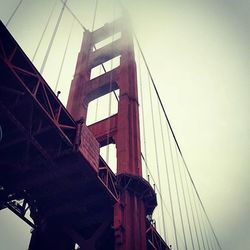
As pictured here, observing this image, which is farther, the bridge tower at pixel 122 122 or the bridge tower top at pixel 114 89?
the bridge tower top at pixel 114 89

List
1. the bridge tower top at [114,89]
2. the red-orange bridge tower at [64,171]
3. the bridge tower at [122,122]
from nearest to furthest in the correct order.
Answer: the red-orange bridge tower at [64,171]
the bridge tower at [122,122]
the bridge tower top at [114,89]

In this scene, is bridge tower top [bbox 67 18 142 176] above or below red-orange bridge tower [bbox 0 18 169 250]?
above

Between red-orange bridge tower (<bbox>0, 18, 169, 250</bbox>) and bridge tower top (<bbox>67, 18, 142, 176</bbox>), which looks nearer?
red-orange bridge tower (<bbox>0, 18, 169, 250</bbox>)

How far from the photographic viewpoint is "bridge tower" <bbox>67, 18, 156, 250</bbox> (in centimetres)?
1197

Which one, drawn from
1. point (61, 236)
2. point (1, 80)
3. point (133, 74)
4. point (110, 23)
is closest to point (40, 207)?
point (61, 236)

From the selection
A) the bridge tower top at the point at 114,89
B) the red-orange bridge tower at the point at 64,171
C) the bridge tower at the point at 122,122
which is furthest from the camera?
the bridge tower top at the point at 114,89

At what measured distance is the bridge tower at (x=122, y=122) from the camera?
12.0 meters

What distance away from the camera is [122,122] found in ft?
50.4

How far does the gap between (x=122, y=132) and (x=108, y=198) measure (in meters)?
3.62

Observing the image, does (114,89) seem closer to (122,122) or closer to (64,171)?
(122,122)

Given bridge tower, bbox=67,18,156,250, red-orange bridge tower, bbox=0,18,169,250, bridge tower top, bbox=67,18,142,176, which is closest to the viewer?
red-orange bridge tower, bbox=0,18,169,250

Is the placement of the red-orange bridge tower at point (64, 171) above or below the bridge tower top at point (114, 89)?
below

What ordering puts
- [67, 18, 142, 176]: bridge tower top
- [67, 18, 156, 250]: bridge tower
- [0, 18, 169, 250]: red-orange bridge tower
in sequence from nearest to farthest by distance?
[0, 18, 169, 250]: red-orange bridge tower → [67, 18, 156, 250]: bridge tower → [67, 18, 142, 176]: bridge tower top

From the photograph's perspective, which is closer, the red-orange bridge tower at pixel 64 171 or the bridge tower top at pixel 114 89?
the red-orange bridge tower at pixel 64 171
